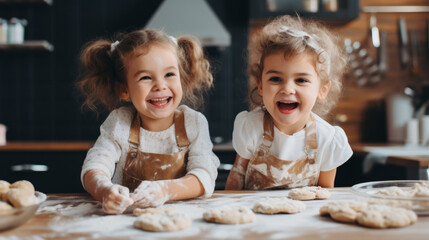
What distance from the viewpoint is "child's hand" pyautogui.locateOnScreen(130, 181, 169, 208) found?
2.76 ft

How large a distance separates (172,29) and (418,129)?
1769mm

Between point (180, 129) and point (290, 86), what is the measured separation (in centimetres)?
35

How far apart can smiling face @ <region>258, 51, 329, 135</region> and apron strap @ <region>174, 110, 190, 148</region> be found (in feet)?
0.85

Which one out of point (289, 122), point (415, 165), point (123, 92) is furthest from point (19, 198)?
point (415, 165)

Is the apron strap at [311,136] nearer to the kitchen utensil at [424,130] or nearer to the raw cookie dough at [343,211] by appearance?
the raw cookie dough at [343,211]

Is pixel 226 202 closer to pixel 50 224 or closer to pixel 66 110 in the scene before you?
pixel 50 224

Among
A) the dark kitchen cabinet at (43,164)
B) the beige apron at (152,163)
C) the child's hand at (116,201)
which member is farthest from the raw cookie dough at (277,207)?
the dark kitchen cabinet at (43,164)

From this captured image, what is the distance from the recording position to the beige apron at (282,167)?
1.21 m

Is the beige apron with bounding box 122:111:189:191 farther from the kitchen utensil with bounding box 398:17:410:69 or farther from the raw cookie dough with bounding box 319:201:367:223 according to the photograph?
the kitchen utensil with bounding box 398:17:410:69

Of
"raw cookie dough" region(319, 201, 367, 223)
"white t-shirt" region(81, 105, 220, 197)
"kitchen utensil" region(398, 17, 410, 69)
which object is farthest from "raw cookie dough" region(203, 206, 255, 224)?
"kitchen utensil" region(398, 17, 410, 69)

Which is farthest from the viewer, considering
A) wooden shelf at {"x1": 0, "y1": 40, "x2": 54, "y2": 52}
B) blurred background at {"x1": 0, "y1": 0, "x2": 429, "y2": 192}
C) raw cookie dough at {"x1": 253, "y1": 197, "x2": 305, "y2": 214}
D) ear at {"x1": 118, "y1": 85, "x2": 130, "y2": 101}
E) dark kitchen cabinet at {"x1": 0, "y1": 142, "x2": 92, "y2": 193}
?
blurred background at {"x1": 0, "y1": 0, "x2": 429, "y2": 192}

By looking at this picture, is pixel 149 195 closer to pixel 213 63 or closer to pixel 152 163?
pixel 152 163

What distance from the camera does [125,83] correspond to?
1.19 m

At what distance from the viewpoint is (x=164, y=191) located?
89 centimetres
